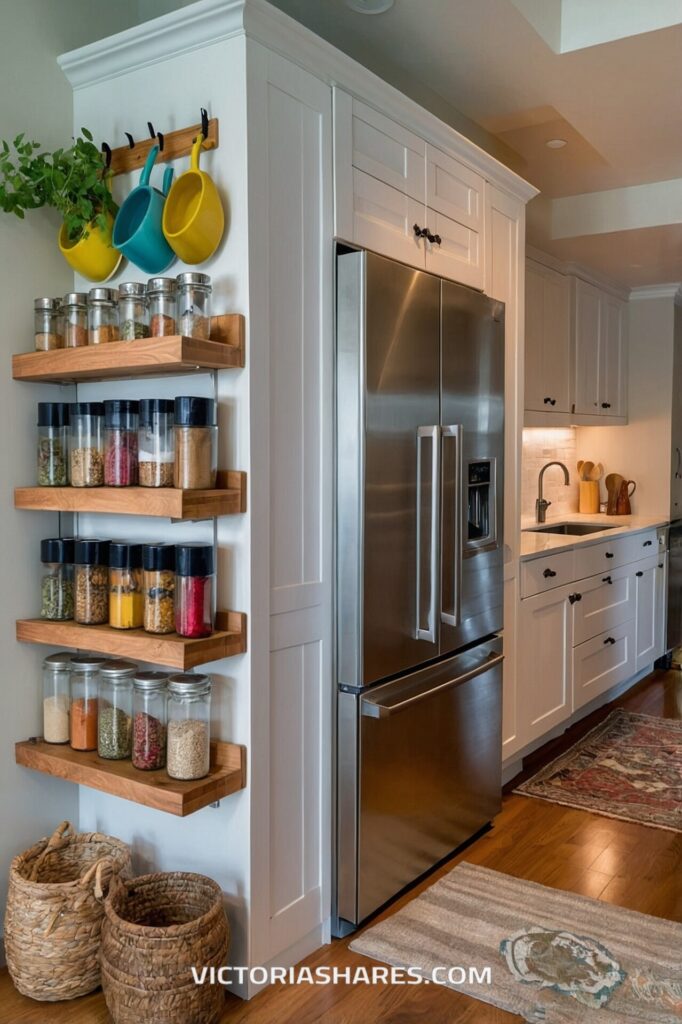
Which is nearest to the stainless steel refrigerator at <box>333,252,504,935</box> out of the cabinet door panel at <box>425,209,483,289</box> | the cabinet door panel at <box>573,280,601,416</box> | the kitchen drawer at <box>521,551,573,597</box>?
the cabinet door panel at <box>425,209,483,289</box>

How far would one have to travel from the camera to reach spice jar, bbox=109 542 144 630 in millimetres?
2158

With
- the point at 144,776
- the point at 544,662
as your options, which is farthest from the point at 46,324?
the point at 544,662

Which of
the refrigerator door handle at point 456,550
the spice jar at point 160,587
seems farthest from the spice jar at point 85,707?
the refrigerator door handle at point 456,550

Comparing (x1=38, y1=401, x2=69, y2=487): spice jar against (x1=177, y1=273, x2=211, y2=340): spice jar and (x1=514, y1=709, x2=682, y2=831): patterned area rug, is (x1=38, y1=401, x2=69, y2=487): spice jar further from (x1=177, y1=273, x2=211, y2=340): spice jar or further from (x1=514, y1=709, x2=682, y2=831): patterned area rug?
(x1=514, y1=709, x2=682, y2=831): patterned area rug

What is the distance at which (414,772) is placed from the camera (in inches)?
104

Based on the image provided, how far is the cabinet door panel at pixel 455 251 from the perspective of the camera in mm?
2781

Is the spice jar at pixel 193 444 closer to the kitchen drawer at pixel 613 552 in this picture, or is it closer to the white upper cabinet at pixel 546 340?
the kitchen drawer at pixel 613 552

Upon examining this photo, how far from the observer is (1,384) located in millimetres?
2256

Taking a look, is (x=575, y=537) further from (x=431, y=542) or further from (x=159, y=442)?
(x=159, y=442)

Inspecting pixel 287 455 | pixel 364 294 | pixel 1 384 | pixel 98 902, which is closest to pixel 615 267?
pixel 364 294

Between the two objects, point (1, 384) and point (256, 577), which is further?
point (1, 384)

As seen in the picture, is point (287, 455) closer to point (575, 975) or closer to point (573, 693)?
point (575, 975)

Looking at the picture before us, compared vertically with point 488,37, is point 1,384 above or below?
below

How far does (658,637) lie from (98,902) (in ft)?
14.1
